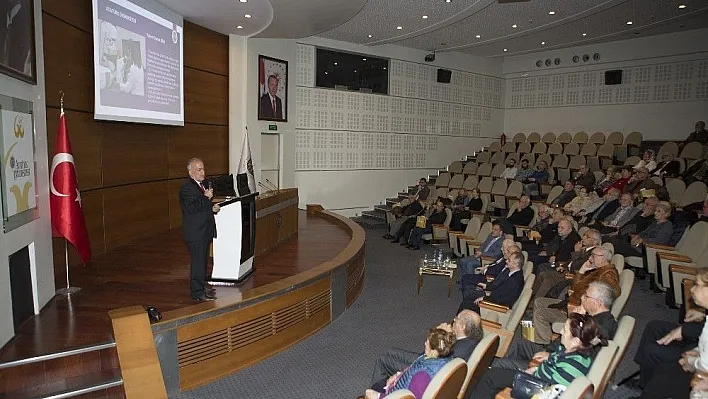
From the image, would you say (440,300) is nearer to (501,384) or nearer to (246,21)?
(501,384)

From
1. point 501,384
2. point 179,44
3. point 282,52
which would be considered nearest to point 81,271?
point 179,44

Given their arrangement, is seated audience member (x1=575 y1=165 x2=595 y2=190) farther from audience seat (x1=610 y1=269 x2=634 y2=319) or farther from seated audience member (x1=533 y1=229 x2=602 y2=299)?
audience seat (x1=610 y1=269 x2=634 y2=319)

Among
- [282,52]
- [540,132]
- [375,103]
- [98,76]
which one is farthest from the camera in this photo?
[540,132]

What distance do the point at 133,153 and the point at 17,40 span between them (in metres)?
3.54

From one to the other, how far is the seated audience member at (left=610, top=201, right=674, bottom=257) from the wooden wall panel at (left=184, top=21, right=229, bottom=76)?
23.4 feet

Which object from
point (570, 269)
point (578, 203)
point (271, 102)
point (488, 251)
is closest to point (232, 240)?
point (488, 251)

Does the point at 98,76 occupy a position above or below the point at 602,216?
above

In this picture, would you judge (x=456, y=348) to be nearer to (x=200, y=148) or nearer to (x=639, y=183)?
(x=200, y=148)

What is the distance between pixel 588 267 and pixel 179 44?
21.4ft

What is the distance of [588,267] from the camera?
4.92 metres

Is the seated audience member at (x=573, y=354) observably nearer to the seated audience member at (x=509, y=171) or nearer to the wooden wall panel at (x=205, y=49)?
the wooden wall panel at (x=205, y=49)

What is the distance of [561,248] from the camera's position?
6574 mm

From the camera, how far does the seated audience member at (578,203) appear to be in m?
9.01

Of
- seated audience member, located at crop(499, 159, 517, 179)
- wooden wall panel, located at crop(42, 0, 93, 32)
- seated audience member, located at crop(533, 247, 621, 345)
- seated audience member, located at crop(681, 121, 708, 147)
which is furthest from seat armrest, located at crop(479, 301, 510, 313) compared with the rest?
seated audience member, located at crop(681, 121, 708, 147)
